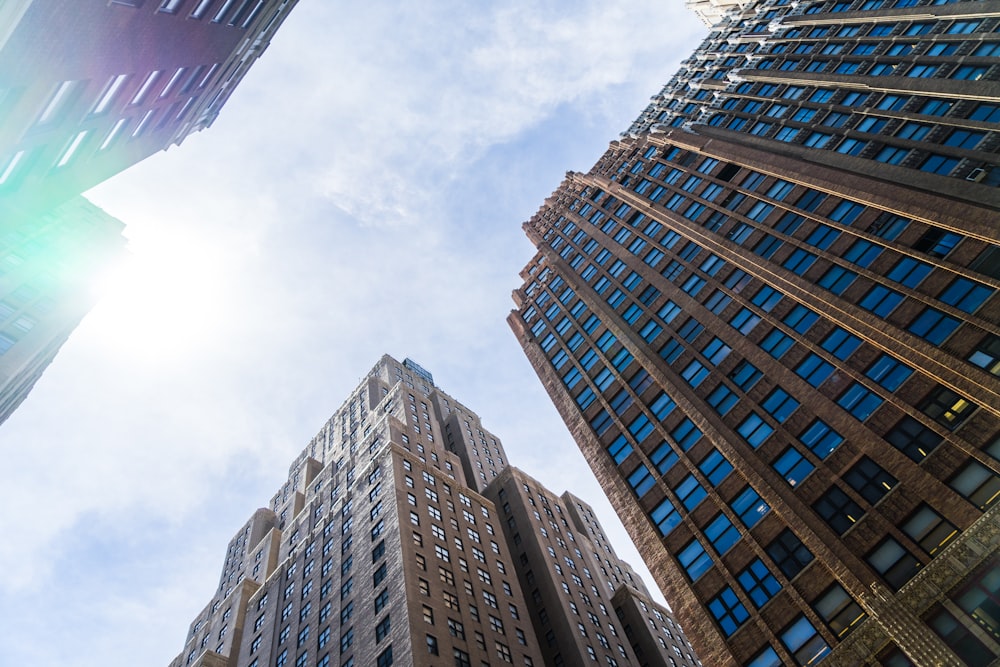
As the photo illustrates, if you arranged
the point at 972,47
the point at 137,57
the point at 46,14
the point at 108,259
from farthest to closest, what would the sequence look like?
the point at 108,259, the point at 972,47, the point at 137,57, the point at 46,14

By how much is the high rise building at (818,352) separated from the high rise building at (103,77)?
30182mm

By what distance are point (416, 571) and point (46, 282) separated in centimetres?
4565

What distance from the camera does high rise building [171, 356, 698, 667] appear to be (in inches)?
2314

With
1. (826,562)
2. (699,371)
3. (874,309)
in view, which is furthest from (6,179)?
(874,309)

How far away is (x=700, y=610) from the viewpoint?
29.4 m

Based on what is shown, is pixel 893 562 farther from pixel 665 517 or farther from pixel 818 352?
pixel 665 517

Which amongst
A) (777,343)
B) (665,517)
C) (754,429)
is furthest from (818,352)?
(665,517)

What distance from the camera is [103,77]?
27234mm

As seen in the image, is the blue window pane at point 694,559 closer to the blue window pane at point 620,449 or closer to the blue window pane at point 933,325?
the blue window pane at point 620,449

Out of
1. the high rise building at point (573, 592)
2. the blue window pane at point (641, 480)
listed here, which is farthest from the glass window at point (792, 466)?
the high rise building at point (573, 592)

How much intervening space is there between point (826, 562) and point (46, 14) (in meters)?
34.5

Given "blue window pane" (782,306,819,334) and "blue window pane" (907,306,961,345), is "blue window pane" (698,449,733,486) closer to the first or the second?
"blue window pane" (782,306,819,334)

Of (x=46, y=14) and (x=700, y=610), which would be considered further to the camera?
(x=700, y=610)

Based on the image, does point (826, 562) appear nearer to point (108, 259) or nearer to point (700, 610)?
point (700, 610)
